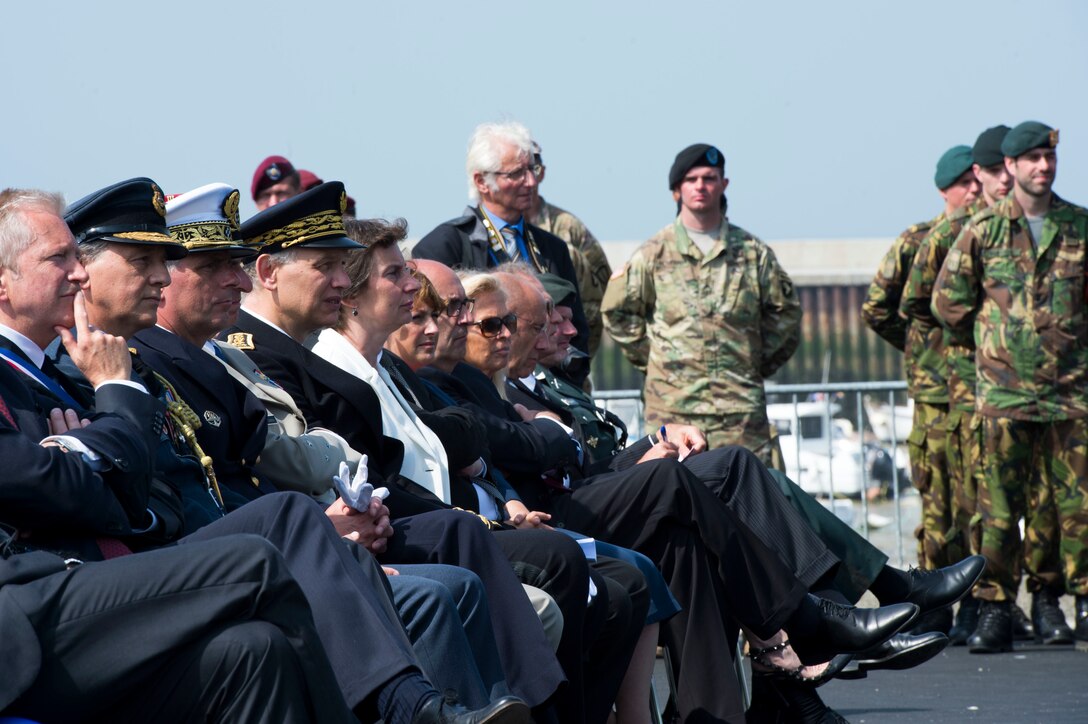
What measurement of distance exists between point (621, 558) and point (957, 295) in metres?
4.10

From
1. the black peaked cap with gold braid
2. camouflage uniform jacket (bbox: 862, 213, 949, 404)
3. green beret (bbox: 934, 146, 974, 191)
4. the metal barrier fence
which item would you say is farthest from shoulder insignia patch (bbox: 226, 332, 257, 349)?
green beret (bbox: 934, 146, 974, 191)

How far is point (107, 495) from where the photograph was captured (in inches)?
136

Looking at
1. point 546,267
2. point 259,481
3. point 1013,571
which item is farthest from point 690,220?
point 259,481

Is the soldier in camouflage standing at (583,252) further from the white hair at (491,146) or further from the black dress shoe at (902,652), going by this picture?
the black dress shoe at (902,652)

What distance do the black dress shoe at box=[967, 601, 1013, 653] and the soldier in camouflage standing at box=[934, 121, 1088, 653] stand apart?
0.04ft

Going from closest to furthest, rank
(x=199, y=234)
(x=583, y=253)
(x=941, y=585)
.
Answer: (x=199, y=234) → (x=941, y=585) → (x=583, y=253)

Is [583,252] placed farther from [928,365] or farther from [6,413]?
[6,413]

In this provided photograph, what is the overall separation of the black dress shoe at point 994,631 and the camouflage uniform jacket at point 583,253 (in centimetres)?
244

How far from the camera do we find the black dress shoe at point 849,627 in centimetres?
559

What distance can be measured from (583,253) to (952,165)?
2.16 meters

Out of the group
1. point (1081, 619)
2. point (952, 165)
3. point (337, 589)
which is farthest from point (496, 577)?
point (952, 165)

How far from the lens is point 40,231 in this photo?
3854mm

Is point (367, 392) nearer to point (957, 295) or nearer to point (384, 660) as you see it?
point (384, 660)

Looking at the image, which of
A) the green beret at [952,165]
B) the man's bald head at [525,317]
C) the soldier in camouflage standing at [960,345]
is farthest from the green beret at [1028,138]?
the man's bald head at [525,317]
